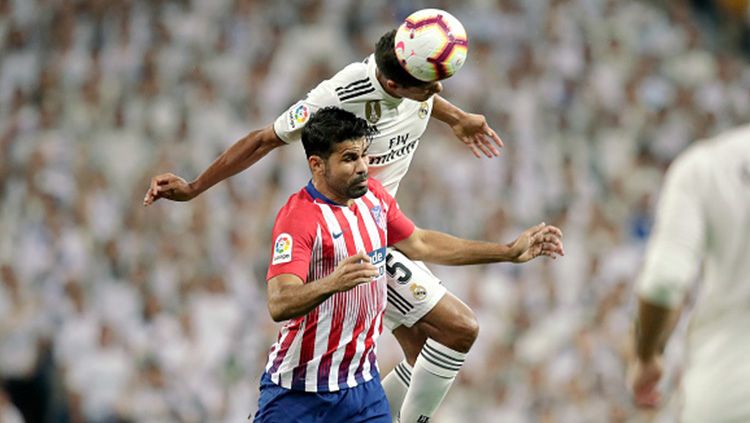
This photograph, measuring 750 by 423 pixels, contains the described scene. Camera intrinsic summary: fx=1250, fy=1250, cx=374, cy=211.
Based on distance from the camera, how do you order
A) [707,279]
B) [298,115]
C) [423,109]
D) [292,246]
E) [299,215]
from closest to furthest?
[707,279] → [292,246] → [299,215] → [298,115] → [423,109]

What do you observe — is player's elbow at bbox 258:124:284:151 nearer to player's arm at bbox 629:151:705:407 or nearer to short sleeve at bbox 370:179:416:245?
short sleeve at bbox 370:179:416:245

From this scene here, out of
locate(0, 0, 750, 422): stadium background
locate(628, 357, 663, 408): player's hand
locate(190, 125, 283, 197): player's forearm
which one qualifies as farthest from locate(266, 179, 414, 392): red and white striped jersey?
locate(0, 0, 750, 422): stadium background

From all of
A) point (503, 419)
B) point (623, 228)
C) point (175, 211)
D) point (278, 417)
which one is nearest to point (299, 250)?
point (278, 417)

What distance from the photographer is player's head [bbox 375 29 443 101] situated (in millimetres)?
6215

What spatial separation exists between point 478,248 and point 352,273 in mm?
1263

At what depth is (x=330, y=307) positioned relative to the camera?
596cm

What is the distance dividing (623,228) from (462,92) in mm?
2523

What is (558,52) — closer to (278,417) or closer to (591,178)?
(591,178)

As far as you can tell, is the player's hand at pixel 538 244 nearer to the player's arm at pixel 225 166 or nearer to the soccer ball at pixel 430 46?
the soccer ball at pixel 430 46

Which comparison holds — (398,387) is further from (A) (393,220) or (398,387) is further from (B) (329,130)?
(B) (329,130)

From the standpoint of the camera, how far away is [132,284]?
12.7 m

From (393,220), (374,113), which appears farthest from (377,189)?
(374,113)

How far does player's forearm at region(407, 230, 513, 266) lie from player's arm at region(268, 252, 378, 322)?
99 cm

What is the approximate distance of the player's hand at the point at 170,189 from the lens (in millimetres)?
6453
